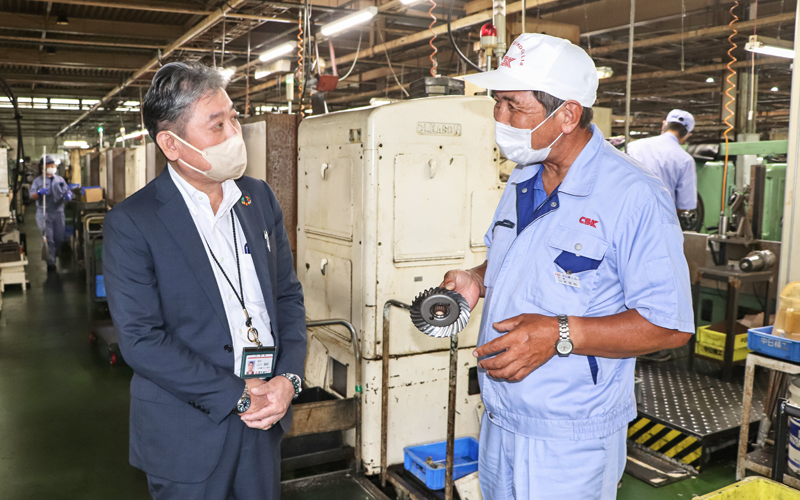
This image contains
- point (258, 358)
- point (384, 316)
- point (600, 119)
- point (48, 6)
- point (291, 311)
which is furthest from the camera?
point (48, 6)

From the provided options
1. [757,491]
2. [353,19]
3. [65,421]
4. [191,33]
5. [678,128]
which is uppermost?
[191,33]

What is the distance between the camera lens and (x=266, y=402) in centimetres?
182

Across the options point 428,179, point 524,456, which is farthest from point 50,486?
point 524,456

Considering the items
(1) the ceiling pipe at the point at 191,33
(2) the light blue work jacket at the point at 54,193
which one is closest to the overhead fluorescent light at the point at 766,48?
(1) the ceiling pipe at the point at 191,33

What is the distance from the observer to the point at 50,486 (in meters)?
3.54

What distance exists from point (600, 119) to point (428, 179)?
227 centimetres

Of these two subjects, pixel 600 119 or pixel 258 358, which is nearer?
pixel 258 358

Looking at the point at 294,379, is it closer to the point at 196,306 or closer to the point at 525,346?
the point at 196,306

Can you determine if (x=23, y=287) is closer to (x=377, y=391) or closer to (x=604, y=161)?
(x=377, y=391)

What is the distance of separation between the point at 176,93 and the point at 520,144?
0.98 metres

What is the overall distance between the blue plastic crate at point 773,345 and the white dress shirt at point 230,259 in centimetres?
250

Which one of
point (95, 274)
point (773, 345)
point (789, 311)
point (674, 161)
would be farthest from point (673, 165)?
point (95, 274)

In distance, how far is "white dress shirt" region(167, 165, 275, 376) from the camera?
180 centimetres

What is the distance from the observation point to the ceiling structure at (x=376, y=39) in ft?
23.7
